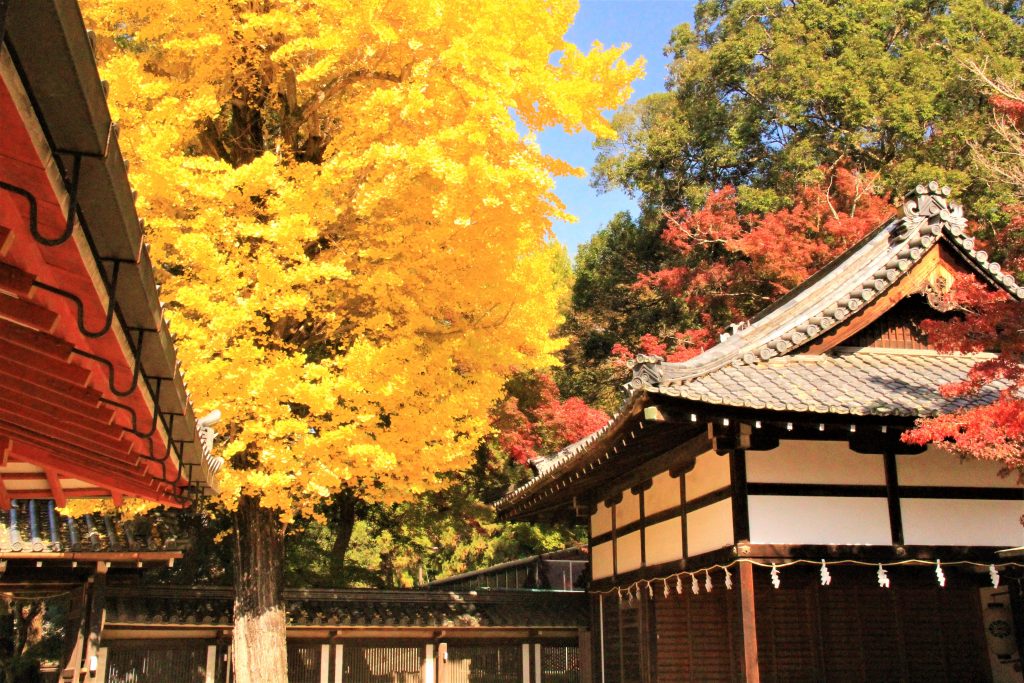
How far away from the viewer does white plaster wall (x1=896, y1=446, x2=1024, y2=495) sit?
1034cm

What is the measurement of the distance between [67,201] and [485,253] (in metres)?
8.72

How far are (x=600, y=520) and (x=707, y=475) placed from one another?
15.1 ft

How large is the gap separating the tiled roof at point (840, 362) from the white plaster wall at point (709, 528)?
1320 millimetres

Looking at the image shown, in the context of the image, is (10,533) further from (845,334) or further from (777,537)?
(845,334)

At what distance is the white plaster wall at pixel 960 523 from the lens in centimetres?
1016

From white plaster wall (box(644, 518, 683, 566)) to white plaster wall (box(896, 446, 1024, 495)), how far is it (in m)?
2.71

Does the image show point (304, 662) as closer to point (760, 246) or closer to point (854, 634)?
point (854, 634)

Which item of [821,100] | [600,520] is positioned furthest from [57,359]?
[821,100]

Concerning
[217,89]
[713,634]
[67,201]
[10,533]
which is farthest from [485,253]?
[67,201]

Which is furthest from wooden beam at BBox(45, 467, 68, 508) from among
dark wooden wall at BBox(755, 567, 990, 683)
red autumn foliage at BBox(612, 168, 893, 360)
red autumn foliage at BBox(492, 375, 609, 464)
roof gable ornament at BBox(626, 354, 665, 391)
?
red autumn foliage at BBox(612, 168, 893, 360)

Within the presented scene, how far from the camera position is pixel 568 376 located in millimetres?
28531

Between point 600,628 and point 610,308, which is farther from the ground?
point 610,308

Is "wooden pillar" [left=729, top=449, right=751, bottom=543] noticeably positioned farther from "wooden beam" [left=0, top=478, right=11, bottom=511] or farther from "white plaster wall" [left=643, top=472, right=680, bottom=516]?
"wooden beam" [left=0, top=478, right=11, bottom=511]

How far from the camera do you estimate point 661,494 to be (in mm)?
12273
